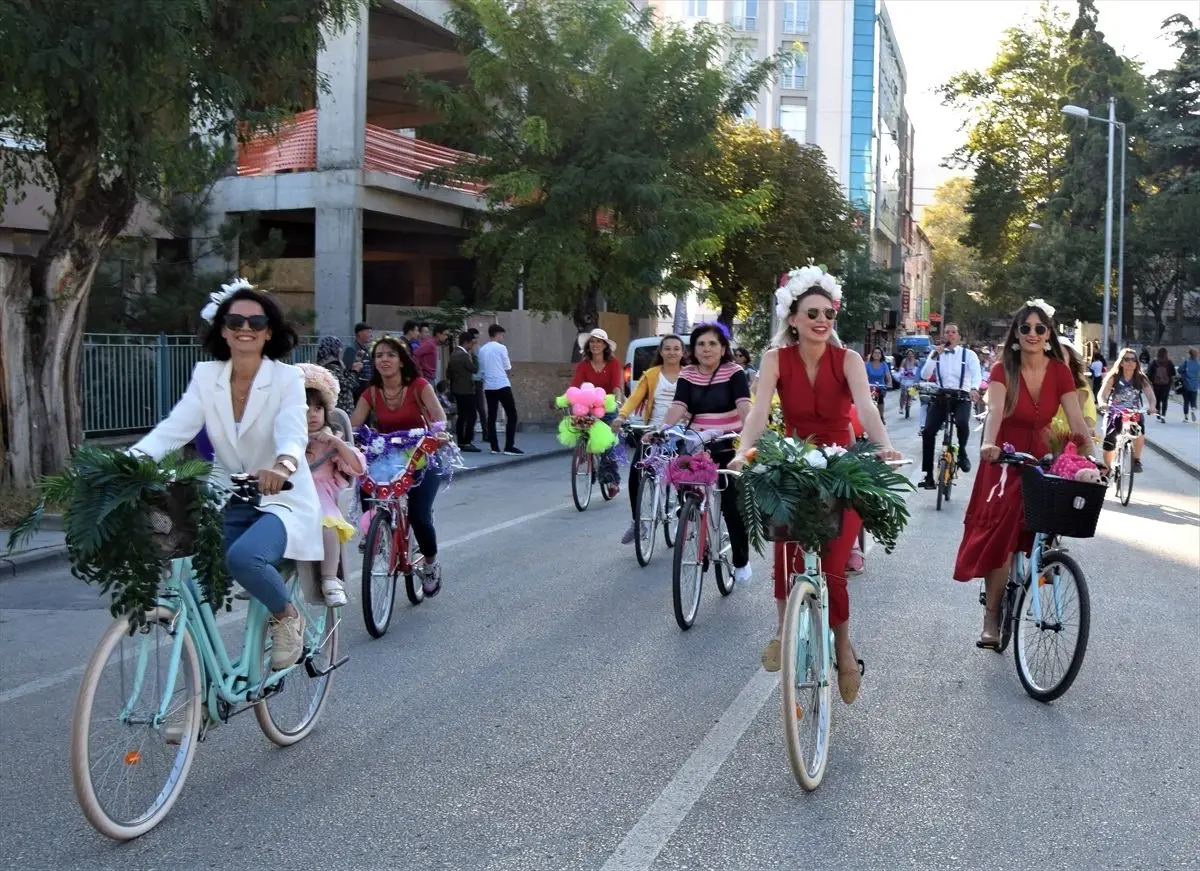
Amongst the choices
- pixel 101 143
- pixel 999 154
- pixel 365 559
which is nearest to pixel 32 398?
pixel 101 143

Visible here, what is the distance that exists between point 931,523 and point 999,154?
187ft

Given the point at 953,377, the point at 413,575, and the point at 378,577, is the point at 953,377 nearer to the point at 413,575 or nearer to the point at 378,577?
the point at 413,575

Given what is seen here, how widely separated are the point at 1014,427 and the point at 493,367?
564 inches

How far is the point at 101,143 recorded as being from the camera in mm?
11656

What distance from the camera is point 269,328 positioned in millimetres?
5016

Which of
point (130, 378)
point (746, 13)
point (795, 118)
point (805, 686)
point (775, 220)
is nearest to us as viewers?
point (805, 686)

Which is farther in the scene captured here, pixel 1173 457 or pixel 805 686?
pixel 1173 457

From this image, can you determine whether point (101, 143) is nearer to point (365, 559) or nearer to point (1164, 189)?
point (365, 559)

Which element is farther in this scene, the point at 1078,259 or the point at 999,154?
the point at 999,154

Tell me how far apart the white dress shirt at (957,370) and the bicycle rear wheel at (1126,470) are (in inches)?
79.9

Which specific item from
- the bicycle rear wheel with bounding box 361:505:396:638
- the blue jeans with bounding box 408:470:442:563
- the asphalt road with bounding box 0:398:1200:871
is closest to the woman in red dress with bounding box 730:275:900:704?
the asphalt road with bounding box 0:398:1200:871

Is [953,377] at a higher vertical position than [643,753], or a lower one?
higher

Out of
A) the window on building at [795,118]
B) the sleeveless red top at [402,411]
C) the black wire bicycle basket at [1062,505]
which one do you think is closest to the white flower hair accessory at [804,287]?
the black wire bicycle basket at [1062,505]

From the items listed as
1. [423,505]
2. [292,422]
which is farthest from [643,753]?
[423,505]
